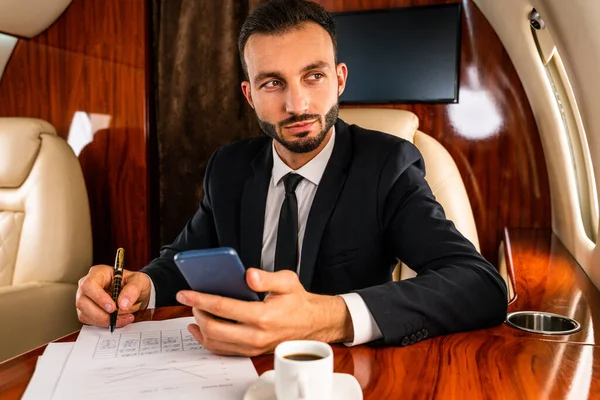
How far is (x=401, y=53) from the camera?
8.90ft

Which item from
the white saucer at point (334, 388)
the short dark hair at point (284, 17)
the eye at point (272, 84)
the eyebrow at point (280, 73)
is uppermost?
the short dark hair at point (284, 17)

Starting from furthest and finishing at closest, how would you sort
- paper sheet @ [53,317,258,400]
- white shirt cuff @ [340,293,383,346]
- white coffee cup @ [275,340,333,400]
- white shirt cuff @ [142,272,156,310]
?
white shirt cuff @ [142,272,156,310]
white shirt cuff @ [340,293,383,346]
paper sheet @ [53,317,258,400]
white coffee cup @ [275,340,333,400]

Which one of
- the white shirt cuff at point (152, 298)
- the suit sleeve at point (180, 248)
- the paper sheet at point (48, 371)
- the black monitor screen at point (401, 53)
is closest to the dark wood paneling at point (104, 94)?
the black monitor screen at point (401, 53)

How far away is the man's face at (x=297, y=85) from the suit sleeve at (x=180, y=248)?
0.36m

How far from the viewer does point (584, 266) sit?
200 centimetres

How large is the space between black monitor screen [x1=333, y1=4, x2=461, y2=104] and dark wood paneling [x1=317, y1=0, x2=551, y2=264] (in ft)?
0.15

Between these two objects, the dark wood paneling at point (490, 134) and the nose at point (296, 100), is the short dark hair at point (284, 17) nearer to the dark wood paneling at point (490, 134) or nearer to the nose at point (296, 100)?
the nose at point (296, 100)

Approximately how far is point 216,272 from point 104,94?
96.9 inches

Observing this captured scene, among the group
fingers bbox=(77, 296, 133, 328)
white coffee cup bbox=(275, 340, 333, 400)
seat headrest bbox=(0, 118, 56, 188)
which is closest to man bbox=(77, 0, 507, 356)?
fingers bbox=(77, 296, 133, 328)

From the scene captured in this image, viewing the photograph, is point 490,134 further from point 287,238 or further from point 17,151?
point 17,151

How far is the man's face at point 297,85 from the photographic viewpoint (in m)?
1.71

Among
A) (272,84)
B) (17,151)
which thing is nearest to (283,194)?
(272,84)

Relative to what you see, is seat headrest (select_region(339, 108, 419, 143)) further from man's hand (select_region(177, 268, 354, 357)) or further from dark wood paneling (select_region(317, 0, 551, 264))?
man's hand (select_region(177, 268, 354, 357))

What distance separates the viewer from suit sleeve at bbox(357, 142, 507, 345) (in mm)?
1168
